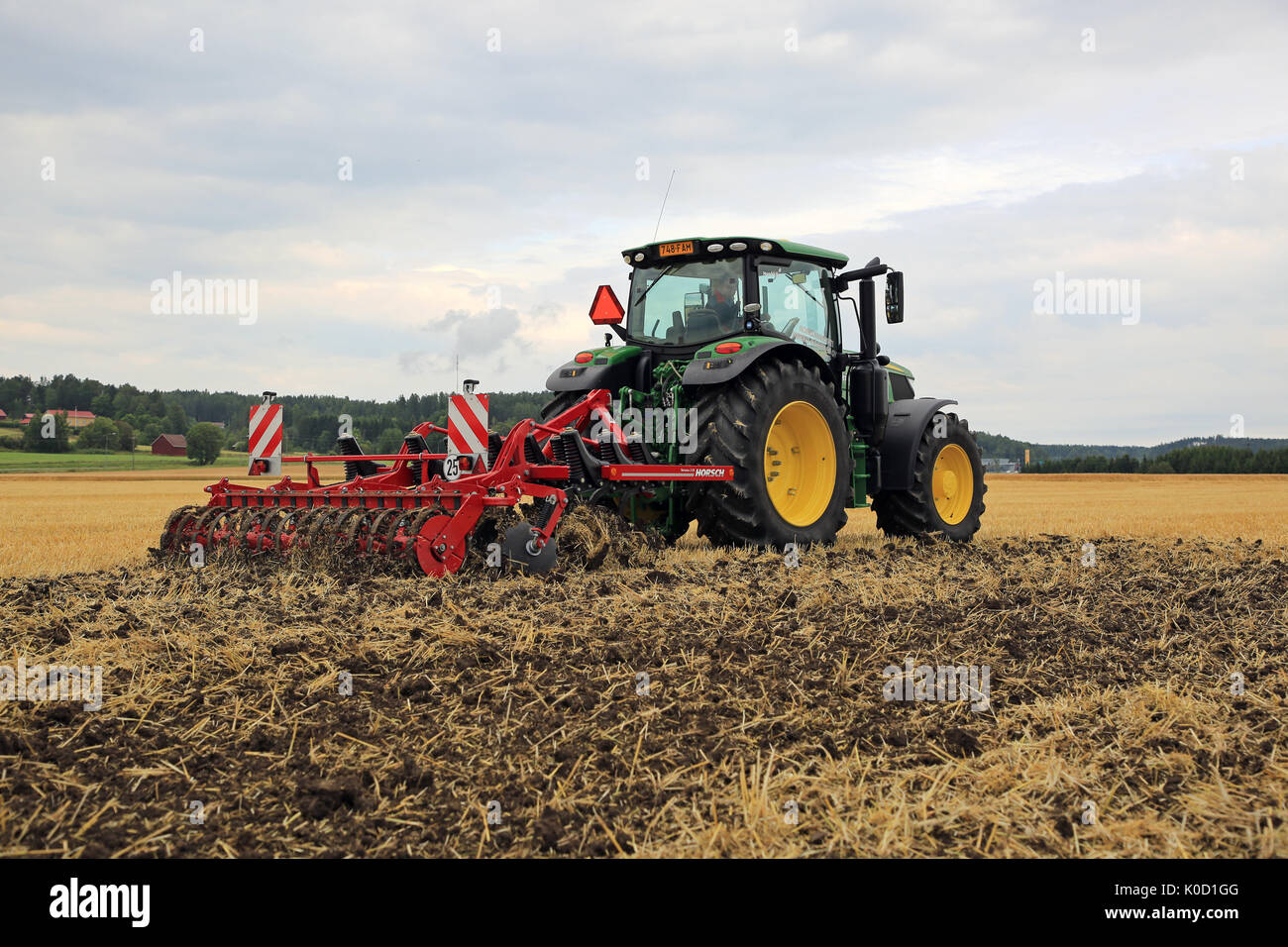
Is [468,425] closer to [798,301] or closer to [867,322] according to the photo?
[798,301]

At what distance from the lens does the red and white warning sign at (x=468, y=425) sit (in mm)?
6980

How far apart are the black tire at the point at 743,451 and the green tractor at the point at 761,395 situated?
0.01m

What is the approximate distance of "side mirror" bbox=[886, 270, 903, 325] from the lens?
8.77m

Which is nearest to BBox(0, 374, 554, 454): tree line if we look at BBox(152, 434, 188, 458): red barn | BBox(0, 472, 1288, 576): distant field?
BBox(152, 434, 188, 458): red barn

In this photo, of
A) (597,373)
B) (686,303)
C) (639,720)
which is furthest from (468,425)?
(639,720)

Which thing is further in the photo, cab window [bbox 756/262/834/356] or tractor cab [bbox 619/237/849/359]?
cab window [bbox 756/262/834/356]

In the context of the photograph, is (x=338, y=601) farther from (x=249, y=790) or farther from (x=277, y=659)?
(x=249, y=790)

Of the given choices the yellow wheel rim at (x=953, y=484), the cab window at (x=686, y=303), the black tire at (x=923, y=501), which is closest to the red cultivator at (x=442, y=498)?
the cab window at (x=686, y=303)

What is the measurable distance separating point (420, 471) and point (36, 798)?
495cm

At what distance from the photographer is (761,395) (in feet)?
24.3

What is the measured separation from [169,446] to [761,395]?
188 feet

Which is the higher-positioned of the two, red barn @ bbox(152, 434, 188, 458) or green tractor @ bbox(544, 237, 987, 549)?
red barn @ bbox(152, 434, 188, 458)

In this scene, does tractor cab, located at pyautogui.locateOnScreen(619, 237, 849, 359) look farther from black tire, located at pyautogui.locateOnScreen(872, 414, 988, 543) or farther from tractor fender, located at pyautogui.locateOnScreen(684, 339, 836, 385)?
black tire, located at pyautogui.locateOnScreen(872, 414, 988, 543)

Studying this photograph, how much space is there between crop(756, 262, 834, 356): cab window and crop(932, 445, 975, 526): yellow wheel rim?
194cm
